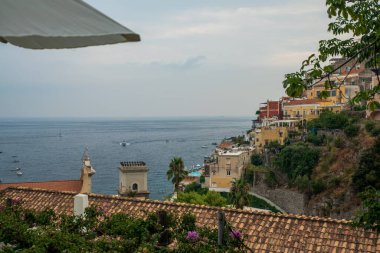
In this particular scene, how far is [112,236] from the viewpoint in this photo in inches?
211

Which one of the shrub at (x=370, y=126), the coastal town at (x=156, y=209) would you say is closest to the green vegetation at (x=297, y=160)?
the shrub at (x=370, y=126)

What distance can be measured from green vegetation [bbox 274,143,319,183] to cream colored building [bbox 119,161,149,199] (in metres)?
22.3

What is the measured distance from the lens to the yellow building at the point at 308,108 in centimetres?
5738

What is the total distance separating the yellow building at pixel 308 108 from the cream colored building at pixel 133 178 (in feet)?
126

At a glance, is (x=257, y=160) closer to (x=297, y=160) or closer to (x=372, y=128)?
(x=297, y=160)

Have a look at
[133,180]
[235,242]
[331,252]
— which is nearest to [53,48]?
[235,242]

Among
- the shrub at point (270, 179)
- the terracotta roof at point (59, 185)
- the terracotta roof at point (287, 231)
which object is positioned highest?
the terracotta roof at point (287, 231)

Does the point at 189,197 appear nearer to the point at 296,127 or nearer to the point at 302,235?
the point at 302,235

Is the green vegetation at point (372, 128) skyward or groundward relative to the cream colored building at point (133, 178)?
skyward

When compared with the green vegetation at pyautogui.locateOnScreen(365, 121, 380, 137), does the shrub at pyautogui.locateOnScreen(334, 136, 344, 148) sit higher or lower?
lower

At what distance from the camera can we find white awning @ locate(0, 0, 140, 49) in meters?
1.72

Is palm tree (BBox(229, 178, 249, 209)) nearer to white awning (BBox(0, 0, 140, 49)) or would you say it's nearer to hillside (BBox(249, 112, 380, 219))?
hillside (BBox(249, 112, 380, 219))

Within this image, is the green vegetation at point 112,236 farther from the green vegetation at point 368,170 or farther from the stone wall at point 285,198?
the stone wall at point 285,198

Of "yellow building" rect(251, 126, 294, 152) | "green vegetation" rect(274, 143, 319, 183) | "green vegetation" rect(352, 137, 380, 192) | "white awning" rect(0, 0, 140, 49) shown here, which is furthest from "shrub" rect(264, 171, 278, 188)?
"white awning" rect(0, 0, 140, 49)
